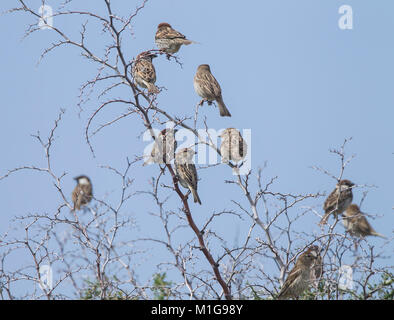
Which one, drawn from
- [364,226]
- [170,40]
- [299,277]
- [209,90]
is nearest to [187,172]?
[299,277]

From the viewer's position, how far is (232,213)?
315 inches

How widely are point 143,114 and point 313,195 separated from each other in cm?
207

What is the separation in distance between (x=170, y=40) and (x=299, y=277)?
5.83 m

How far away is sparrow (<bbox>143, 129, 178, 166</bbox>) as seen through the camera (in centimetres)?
884

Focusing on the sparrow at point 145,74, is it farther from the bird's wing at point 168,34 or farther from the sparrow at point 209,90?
the bird's wing at point 168,34

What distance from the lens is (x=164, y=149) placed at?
29.5 ft

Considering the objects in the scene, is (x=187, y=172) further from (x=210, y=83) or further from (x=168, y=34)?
(x=168, y=34)

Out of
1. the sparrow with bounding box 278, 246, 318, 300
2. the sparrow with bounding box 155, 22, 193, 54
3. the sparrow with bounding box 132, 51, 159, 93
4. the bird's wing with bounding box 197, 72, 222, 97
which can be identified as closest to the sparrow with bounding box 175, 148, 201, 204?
the sparrow with bounding box 132, 51, 159, 93

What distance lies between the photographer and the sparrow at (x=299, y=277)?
914 centimetres

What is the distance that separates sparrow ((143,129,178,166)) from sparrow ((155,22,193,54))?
4165 mm

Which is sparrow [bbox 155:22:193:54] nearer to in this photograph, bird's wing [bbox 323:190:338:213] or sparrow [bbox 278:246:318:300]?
bird's wing [bbox 323:190:338:213]

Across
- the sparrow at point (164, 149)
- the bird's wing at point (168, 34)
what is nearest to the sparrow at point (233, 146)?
the sparrow at point (164, 149)
